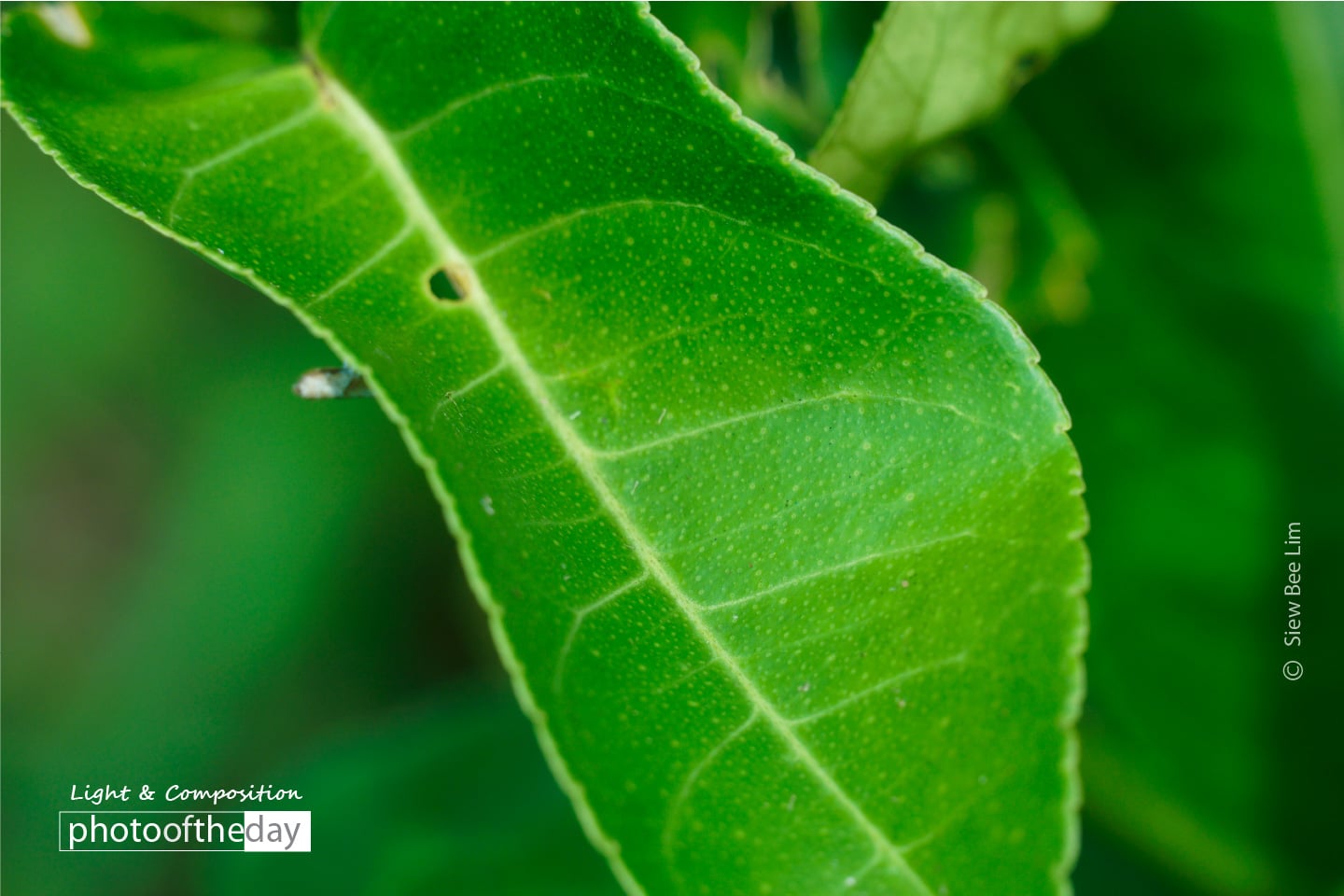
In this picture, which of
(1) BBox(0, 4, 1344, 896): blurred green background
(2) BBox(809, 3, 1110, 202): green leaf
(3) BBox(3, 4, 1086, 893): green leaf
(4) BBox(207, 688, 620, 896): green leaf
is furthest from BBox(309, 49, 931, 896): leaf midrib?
(4) BBox(207, 688, 620, 896): green leaf

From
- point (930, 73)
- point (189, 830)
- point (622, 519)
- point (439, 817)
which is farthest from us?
point (439, 817)

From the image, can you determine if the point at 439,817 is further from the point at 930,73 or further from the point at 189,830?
the point at 930,73

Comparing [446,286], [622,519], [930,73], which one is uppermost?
[930,73]

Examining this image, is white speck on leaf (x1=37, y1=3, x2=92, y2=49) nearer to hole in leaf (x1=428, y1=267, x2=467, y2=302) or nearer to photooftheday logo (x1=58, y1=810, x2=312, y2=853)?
hole in leaf (x1=428, y1=267, x2=467, y2=302)

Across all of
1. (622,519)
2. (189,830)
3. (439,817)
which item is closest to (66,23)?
(622,519)

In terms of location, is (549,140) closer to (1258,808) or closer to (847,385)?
(847,385)

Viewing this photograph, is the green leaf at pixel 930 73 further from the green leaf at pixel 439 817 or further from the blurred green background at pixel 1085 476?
the green leaf at pixel 439 817
